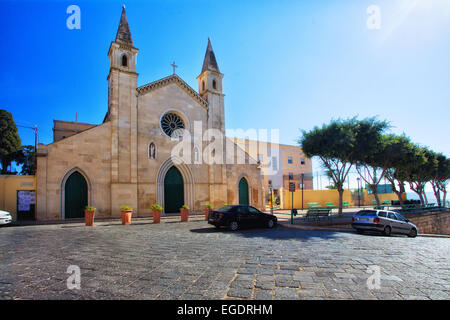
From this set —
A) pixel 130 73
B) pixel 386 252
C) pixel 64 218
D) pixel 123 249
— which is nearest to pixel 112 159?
pixel 64 218

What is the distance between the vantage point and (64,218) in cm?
1730

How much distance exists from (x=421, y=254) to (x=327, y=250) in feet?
8.84

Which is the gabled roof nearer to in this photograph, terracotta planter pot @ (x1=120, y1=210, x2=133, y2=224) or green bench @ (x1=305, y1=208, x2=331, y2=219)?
terracotta planter pot @ (x1=120, y1=210, x2=133, y2=224)

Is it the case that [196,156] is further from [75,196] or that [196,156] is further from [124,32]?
A: [124,32]

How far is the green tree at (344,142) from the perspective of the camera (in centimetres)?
1862

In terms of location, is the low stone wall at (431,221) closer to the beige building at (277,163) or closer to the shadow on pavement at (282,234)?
the shadow on pavement at (282,234)

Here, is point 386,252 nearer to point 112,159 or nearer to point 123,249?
point 123,249

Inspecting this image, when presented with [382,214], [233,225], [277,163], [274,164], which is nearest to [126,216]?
[233,225]

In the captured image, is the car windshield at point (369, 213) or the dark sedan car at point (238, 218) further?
the car windshield at point (369, 213)

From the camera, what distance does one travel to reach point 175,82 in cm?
2297

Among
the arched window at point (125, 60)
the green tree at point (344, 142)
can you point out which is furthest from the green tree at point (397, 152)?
the arched window at point (125, 60)

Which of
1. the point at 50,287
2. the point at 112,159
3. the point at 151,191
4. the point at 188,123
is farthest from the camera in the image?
the point at 188,123

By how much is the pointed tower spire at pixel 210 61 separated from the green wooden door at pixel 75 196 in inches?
615

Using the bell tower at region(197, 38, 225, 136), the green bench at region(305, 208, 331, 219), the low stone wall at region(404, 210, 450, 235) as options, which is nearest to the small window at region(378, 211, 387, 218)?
the green bench at region(305, 208, 331, 219)
